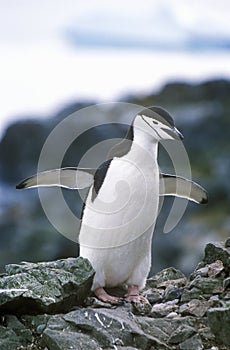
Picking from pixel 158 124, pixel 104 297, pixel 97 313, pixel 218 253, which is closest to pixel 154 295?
pixel 104 297

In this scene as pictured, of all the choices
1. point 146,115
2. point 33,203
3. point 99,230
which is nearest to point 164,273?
point 99,230

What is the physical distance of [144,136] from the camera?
389 cm

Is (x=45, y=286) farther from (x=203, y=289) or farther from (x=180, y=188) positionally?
(x=180, y=188)

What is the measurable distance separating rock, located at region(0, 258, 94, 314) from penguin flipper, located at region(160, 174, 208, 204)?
36.8 inches

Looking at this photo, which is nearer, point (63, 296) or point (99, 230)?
point (63, 296)

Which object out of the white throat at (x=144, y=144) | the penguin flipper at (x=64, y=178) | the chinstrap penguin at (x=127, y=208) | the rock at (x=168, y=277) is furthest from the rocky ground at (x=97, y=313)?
the penguin flipper at (x=64, y=178)

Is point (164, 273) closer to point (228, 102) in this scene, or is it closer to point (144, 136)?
point (144, 136)

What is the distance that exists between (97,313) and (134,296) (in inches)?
21.1

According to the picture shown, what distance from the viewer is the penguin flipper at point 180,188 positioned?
4355 mm

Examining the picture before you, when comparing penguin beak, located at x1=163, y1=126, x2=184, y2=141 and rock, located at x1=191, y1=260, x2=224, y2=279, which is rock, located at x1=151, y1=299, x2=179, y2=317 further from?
penguin beak, located at x1=163, y1=126, x2=184, y2=141

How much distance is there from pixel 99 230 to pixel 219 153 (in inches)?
872

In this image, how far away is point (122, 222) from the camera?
12.5ft

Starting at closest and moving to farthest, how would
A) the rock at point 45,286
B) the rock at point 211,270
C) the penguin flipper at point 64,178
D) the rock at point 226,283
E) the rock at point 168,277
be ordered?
the rock at point 45,286, the rock at point 226,283, the rock at point 211,270, the penguin flipper at point 64,178, the rock at point 168,277

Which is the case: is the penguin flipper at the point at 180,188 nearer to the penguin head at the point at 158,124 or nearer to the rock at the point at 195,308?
the penguin head at the point at 158,124
